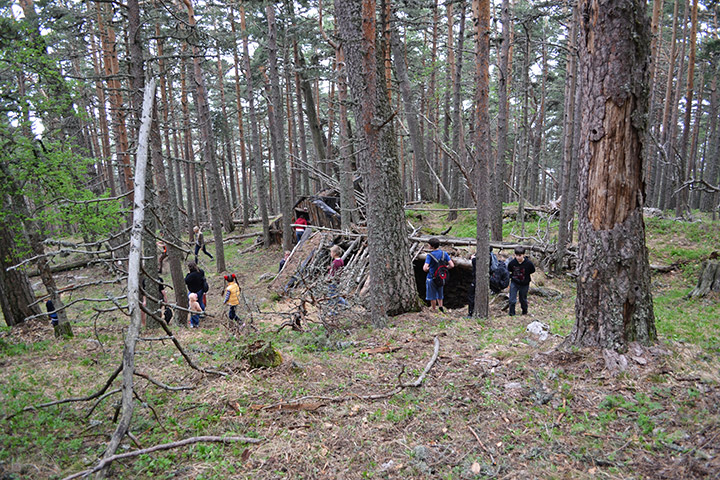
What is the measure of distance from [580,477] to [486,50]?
6610mm

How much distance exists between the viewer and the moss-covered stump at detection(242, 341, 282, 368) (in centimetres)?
548

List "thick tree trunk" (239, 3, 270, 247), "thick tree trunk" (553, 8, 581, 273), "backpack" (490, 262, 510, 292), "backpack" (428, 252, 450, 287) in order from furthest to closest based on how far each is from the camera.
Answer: "thick tree trunk" (239, 3, 270, 247)
"thick tree trunk" (553, 8, 581, 273)
"backpack" (490, 262, 510, 292)
"backpack" (428, 252, 450, 287)

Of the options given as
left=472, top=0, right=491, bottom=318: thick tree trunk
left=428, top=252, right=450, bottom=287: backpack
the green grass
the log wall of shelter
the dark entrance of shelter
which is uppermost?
left=472, top=0, right=491, bottom=318: thick tree trunk

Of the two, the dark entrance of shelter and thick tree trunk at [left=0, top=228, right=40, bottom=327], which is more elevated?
thick tree trunk at [left=0, top=228, right=40, bottom=327]

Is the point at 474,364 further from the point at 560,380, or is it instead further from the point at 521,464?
the point at 521,464

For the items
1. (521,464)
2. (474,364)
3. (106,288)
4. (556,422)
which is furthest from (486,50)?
(106,288)

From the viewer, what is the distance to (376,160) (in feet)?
22.9

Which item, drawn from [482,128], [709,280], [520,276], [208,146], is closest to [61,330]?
[482,128]

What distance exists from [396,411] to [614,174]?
12.2 feet

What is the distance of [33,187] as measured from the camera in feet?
23.2

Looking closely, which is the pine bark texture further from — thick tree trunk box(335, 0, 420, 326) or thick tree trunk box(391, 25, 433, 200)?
thick tree trunk box(391, 25, 433, 200)

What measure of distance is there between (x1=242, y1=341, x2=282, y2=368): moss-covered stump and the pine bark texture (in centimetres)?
426

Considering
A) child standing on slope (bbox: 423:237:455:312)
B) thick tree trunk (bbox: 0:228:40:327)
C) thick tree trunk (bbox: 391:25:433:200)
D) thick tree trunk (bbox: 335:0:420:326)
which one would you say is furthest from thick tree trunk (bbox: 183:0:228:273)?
child standing on slope (bbox: 423:237:455:312)

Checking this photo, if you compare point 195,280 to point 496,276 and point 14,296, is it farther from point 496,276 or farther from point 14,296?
point 496,276
